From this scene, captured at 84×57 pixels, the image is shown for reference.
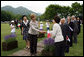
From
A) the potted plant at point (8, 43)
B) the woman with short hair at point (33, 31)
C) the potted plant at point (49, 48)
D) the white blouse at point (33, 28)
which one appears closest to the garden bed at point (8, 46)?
the potted plant at point (8, 43)

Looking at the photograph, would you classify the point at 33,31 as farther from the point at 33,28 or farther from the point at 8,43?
the point at 8,43

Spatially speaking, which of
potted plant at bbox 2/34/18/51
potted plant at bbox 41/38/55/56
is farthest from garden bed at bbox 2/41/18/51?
potted plant at bbox 41/38/55/56

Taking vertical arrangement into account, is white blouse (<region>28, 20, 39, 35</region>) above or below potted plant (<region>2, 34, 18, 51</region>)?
above

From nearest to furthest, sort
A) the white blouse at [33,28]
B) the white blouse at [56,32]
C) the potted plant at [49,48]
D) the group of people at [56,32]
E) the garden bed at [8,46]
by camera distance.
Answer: the white blouse at [56,32], the group of people at [56,32], the potted plant at [49,48], the white blouse at [33,28], the garden bed at [8,46]

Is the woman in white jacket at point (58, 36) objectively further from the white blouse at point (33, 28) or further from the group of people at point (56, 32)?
the white blouse at point (33, 28)

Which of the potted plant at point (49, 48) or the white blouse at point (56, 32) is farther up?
the white blouse at point (56, 32)

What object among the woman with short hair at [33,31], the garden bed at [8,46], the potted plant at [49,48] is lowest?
the garden bed at [8,46]

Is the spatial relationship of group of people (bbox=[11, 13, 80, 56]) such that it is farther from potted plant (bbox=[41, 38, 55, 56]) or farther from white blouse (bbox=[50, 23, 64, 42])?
potted plant (bbox=[41, 38, 55, 56])

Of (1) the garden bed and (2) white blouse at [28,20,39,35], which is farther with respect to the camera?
(1) the garden bed

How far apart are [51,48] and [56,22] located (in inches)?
68.9

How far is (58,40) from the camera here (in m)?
5.40

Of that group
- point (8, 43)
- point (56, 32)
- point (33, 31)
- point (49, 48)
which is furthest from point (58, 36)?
point (8, 43)

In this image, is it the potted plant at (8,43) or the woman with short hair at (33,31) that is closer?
the woman with short hair at (33,31)

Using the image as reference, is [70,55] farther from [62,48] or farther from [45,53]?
[62,48]
